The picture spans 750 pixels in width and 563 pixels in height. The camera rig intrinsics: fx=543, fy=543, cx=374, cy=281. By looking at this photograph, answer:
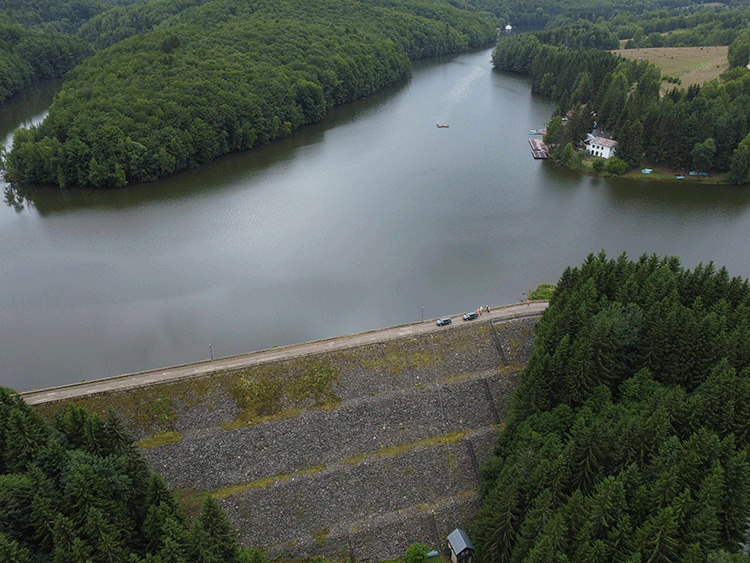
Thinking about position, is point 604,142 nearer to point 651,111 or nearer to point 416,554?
point 651,111

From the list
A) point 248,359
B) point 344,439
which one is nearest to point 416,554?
point 344,439

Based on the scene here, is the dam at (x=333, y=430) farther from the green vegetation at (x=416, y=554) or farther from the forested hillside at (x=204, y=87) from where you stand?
the forested hillside at (x=204, y=87)

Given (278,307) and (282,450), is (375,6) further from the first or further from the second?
(282,450)

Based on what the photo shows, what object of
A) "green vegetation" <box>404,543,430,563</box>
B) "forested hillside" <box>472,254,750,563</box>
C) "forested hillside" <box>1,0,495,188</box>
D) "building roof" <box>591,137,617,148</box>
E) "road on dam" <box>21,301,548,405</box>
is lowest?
"green vegetation" <box>404,543,430,563</box>

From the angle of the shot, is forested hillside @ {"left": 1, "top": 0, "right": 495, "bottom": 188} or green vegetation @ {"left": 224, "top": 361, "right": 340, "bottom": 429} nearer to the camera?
green vegetation @ {"left": 224, "top": 361, "right": 340, "bottom": 429}

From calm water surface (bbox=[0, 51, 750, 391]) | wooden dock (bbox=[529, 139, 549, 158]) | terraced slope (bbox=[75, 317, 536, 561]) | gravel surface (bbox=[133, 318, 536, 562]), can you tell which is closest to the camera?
gravel surface (bbox=[133, 318, 536, 562])

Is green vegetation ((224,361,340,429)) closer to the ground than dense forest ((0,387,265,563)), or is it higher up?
closer to the ground

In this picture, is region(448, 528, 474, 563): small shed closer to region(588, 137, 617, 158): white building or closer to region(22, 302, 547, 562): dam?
region(22, 302, 547, 562): dam

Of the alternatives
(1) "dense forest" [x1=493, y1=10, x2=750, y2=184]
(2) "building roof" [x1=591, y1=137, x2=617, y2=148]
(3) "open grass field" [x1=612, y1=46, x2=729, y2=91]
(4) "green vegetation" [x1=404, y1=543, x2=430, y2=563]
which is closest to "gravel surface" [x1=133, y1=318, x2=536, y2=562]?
(4) "green vegetation" [x1=404, y1=543, x2=430, y2=563]

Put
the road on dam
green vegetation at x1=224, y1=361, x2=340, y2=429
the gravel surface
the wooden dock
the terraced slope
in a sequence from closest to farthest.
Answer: the gravel surface, the terraced slope, the road on dam, green vegetation at x1=224, y1=361, x2=340, y2=429, the wooden dock
